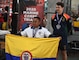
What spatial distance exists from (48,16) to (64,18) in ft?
13.6

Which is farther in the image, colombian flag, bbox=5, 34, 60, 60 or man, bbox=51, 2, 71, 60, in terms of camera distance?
man, bbox=51, 2, 71, 60

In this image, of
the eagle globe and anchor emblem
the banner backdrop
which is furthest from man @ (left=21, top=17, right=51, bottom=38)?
the banner backdrop

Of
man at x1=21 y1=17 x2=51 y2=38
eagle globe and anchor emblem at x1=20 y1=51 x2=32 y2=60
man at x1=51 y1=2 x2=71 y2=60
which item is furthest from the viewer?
man at x1=51 y1=2 x2=71 y2=60

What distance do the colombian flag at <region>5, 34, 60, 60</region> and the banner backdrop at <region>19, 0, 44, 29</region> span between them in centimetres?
552

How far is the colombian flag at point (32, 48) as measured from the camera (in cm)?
757

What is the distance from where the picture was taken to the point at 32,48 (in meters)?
7.61

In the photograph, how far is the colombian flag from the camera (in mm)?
7574

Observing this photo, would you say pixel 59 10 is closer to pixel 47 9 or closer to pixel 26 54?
pixel 26 54

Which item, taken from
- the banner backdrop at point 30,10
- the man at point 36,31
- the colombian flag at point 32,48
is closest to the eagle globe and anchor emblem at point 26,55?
the colombian flag at point 32,48

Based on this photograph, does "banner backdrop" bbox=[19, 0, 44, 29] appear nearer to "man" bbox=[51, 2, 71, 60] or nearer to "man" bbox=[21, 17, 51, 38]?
"man" bbox=[51, 2, 71, 60]

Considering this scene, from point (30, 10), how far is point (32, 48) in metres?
5.99

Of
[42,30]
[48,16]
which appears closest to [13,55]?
[42,30]

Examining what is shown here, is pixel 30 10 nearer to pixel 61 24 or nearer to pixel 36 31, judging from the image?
pixel 61 24

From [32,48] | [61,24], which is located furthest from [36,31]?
[61,24]
